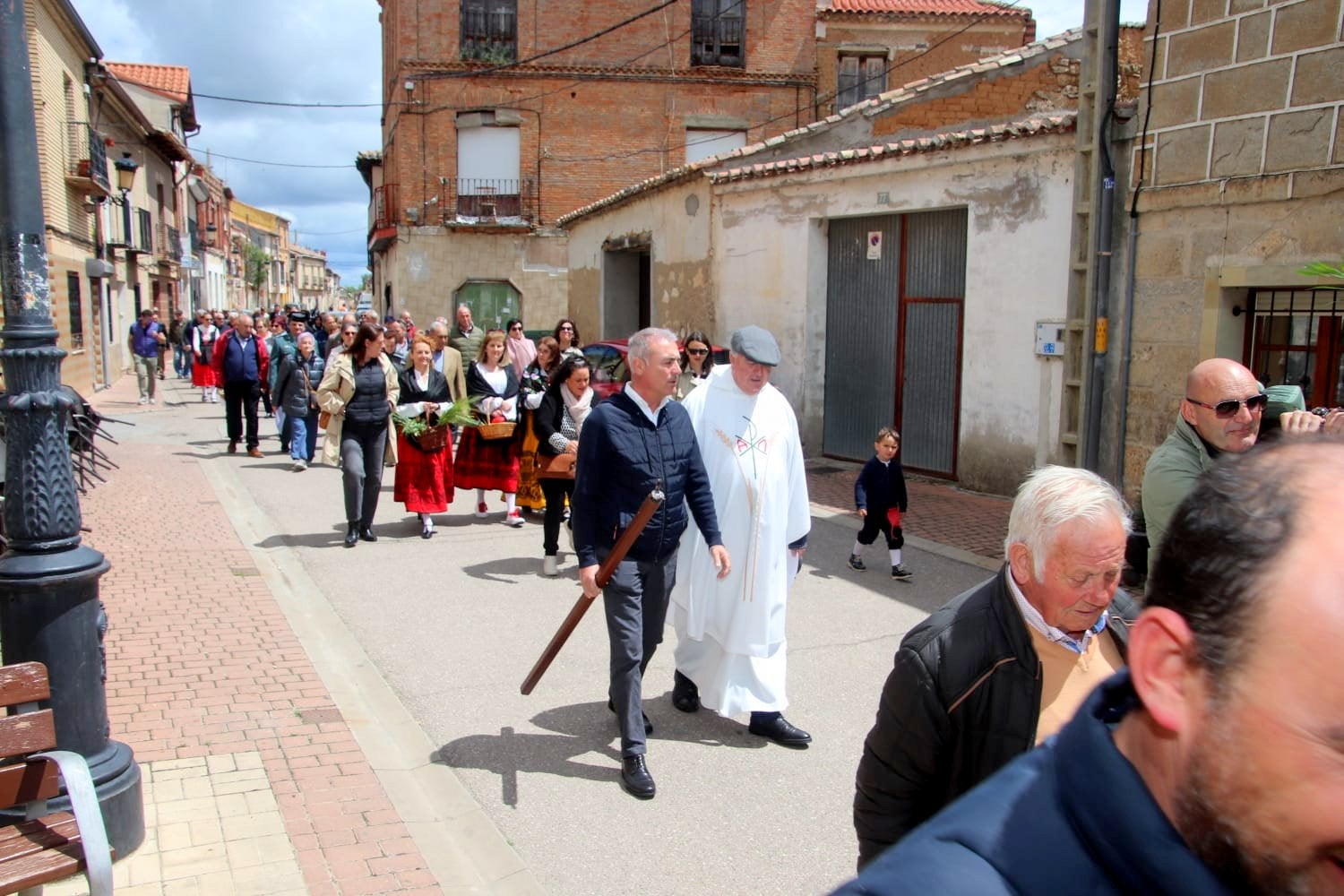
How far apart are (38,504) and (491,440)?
19.9ft

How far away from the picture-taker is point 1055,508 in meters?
2.47

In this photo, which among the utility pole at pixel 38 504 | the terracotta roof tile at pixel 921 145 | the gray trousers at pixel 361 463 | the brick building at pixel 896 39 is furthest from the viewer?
the brick building at pixel 896 39

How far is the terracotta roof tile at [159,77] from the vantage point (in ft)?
129

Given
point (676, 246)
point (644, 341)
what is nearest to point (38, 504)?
point (644, 341)

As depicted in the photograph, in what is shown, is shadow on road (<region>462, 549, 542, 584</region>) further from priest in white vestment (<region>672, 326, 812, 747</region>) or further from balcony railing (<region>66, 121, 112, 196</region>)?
balcony railing (<region>66, 121, 112, 196</region>)

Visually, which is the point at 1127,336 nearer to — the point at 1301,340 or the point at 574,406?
the point at 1301,340

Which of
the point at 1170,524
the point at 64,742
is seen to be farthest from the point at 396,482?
the point at 1170,524

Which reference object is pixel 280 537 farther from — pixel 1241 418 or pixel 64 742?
pixel 1241 418

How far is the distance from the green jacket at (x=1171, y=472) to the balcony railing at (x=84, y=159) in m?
22.4

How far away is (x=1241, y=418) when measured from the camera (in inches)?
156

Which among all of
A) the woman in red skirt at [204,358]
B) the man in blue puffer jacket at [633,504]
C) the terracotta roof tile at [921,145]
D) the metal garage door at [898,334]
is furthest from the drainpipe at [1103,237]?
the woman in red skirt at [204,358]

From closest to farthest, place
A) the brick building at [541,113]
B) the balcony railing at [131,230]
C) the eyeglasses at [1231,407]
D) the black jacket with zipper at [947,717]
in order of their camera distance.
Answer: the black jacket with zipper at [947,717] < the eyeglasses at [1231,407] < the balcony railing at [131,230] < the brick building at [541,113]

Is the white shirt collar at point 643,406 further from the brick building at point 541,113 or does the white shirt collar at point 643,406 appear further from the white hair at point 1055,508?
the brick building at point 541,113

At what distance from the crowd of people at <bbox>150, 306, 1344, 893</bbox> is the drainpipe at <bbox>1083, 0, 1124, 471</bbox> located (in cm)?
574
